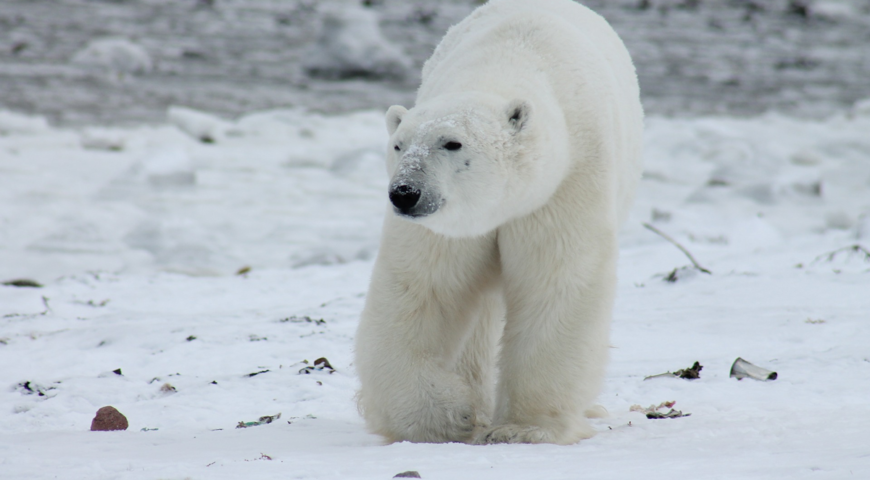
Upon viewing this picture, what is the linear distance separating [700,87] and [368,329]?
1557cm

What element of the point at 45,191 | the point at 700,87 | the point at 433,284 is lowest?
the point at 700,87

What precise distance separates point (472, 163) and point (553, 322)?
62 cm

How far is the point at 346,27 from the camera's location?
17.2 meters

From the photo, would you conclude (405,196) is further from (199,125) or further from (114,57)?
(114,57)

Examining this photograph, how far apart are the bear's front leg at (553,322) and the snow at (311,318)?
22 cm

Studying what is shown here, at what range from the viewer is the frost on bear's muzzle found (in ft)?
8.41

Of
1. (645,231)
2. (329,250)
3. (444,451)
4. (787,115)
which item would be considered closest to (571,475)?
(444,451)

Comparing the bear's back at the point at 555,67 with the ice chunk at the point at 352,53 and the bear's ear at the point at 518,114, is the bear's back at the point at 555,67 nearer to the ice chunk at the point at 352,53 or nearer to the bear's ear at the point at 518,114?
Result: the bear's ear at the point at 518,114

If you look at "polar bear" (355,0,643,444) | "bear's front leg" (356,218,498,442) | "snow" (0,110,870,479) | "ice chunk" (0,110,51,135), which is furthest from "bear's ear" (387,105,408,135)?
"ice chunk" (0,110,51,135)

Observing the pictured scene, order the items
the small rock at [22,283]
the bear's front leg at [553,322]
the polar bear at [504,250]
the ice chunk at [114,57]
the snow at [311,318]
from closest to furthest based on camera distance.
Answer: the snow at [311,318]
the polar bear at [504,250]
the bear's front leg at [553,322]
the small rock at [22,283]
the ice chunk at [114,57]

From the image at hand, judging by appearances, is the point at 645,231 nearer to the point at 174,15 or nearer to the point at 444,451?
the point at 444,451

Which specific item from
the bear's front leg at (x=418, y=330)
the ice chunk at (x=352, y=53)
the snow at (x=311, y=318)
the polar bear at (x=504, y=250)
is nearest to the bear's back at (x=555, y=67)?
the polar bear at (x=504, y=250)

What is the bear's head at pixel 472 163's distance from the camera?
2.64m

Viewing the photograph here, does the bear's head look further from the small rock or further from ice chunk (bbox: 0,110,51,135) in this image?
ice chunk (bbox: 0,110,51,135)
